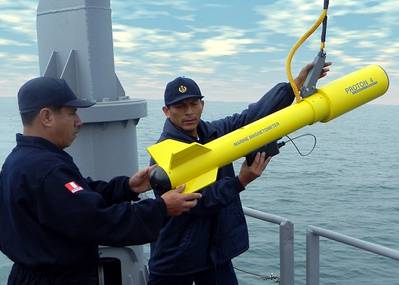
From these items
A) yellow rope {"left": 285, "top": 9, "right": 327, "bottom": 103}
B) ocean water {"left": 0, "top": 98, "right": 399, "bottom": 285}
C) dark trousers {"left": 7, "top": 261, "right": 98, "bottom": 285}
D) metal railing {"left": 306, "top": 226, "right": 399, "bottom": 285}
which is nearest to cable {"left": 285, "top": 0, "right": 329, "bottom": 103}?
yellow rope {"left": 285, "top": 9, "right": 327, "bottom": 103}

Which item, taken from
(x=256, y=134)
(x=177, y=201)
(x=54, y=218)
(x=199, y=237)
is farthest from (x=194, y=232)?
(x=54, y=218)

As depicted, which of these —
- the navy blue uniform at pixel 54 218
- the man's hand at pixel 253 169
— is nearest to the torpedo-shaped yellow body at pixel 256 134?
the man's hand at pixel 253 169

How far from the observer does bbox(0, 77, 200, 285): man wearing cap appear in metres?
2.26

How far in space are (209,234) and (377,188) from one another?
22128 millimetres

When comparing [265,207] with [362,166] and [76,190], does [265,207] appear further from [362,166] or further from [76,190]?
[76,190]

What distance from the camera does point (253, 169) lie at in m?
2.94

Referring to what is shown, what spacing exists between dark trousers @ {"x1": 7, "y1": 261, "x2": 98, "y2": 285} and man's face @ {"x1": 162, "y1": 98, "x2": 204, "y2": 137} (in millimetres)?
1155

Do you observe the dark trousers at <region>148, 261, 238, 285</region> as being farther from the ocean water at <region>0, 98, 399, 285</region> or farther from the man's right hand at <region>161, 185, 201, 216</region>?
the ocean water at <region>0, 98, 399, 285</region>

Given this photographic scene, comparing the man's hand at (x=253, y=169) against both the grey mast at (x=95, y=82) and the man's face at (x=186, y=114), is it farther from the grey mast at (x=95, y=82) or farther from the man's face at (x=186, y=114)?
the grey mast at (x=95, y=82)

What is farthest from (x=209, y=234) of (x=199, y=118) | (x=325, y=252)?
(x=325, y=252)

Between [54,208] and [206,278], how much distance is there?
146cm

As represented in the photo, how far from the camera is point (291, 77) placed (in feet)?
10.5

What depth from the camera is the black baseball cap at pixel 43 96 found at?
2.44 metres

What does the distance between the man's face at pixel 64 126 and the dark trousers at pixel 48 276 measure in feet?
2.18
